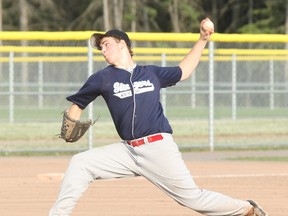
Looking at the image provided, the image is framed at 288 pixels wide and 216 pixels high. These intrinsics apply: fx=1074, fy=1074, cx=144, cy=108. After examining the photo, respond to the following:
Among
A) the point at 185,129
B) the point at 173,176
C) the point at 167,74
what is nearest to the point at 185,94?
the point at 185,129

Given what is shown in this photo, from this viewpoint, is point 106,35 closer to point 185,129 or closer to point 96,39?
point 96,39

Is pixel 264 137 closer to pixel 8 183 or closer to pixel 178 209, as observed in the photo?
pixel 8 183

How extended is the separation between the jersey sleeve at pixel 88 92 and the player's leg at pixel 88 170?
42 cm

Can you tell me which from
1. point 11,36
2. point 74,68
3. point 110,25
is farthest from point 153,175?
point 110,25

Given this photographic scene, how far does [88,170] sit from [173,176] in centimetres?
67

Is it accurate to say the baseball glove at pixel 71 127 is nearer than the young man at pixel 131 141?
No

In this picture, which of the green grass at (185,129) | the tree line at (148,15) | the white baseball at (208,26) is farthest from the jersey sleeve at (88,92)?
the tree line at (148,15)

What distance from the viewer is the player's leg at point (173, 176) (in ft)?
27.3

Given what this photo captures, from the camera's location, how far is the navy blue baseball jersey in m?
8.30

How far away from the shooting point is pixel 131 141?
8398 millimetres

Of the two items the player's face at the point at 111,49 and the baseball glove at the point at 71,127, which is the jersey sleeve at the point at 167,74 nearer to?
the player's face at the point at 111,49

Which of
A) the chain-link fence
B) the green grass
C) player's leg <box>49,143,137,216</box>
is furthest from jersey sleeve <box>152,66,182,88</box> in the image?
the chain-link fence

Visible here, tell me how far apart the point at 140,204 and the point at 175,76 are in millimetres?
3196

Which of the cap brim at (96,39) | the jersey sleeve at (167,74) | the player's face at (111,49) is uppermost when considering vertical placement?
the cap brim at (96,39)
